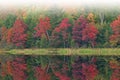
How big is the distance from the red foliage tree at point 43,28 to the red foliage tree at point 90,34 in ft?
16.8

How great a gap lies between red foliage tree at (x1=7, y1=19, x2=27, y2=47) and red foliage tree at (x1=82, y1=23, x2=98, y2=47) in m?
8.18

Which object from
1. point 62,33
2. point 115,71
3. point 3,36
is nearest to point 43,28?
point 62,33

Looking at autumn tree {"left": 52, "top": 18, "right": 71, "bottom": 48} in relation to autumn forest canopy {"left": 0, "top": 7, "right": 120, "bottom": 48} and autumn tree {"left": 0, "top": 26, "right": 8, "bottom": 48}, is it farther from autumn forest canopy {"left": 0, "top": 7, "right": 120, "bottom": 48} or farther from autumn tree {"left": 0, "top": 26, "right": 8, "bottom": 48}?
autumn tree {"left": 0, "top": 26, "right": 8, "bottom": 48}

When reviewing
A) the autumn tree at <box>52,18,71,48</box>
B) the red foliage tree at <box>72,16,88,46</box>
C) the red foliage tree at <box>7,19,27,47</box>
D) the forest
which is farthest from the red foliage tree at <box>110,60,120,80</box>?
the red foliage tree at <box>7,19,27,47</box>

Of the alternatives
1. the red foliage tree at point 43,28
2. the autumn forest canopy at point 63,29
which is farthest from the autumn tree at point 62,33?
the red foliage tree at point 43,28

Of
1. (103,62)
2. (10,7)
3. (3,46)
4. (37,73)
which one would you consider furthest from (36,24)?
(37,73)

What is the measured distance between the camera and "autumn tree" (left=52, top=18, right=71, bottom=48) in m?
54.4

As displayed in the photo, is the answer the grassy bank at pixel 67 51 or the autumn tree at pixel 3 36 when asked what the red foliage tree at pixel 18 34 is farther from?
the grassy bank at pixel 67 51

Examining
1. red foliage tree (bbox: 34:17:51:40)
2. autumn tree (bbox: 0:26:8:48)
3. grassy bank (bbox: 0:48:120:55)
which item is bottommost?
grassy bank (bbox: 0:48:120:55)

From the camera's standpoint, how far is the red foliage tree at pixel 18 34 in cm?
5788

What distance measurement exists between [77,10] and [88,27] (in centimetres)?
730

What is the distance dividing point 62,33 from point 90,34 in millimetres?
3398

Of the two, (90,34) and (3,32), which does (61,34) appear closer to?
(90,34)

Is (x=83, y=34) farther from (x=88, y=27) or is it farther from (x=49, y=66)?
(x=49, y=66)
